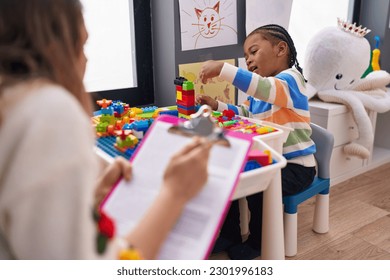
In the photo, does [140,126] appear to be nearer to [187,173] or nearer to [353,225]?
[187,173]

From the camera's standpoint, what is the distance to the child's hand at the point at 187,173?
1.73 ft

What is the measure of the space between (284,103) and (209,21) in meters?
0.46

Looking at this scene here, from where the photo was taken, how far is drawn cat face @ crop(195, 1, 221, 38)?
4.69ft

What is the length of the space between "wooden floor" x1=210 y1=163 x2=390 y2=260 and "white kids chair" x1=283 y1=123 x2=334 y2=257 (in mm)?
50

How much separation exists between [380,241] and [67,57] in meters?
1.38

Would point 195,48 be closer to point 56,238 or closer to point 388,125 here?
point 56,238

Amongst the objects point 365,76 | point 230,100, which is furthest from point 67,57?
point 365,76

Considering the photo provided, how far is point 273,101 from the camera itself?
120cm

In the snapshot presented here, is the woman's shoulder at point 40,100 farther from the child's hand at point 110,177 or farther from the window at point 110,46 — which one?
the window at point 110,46

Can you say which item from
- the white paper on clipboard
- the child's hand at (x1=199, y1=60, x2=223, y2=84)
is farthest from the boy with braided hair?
the white paper on clipboard

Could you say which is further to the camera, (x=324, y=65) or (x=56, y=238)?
(x=324, y=65)

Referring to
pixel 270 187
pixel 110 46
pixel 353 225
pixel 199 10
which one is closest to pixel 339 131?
pixel 353 225

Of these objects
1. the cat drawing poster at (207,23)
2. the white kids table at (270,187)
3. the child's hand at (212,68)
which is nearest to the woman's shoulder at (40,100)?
the white kids table at (270,187)

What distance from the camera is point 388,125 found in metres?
2.29
